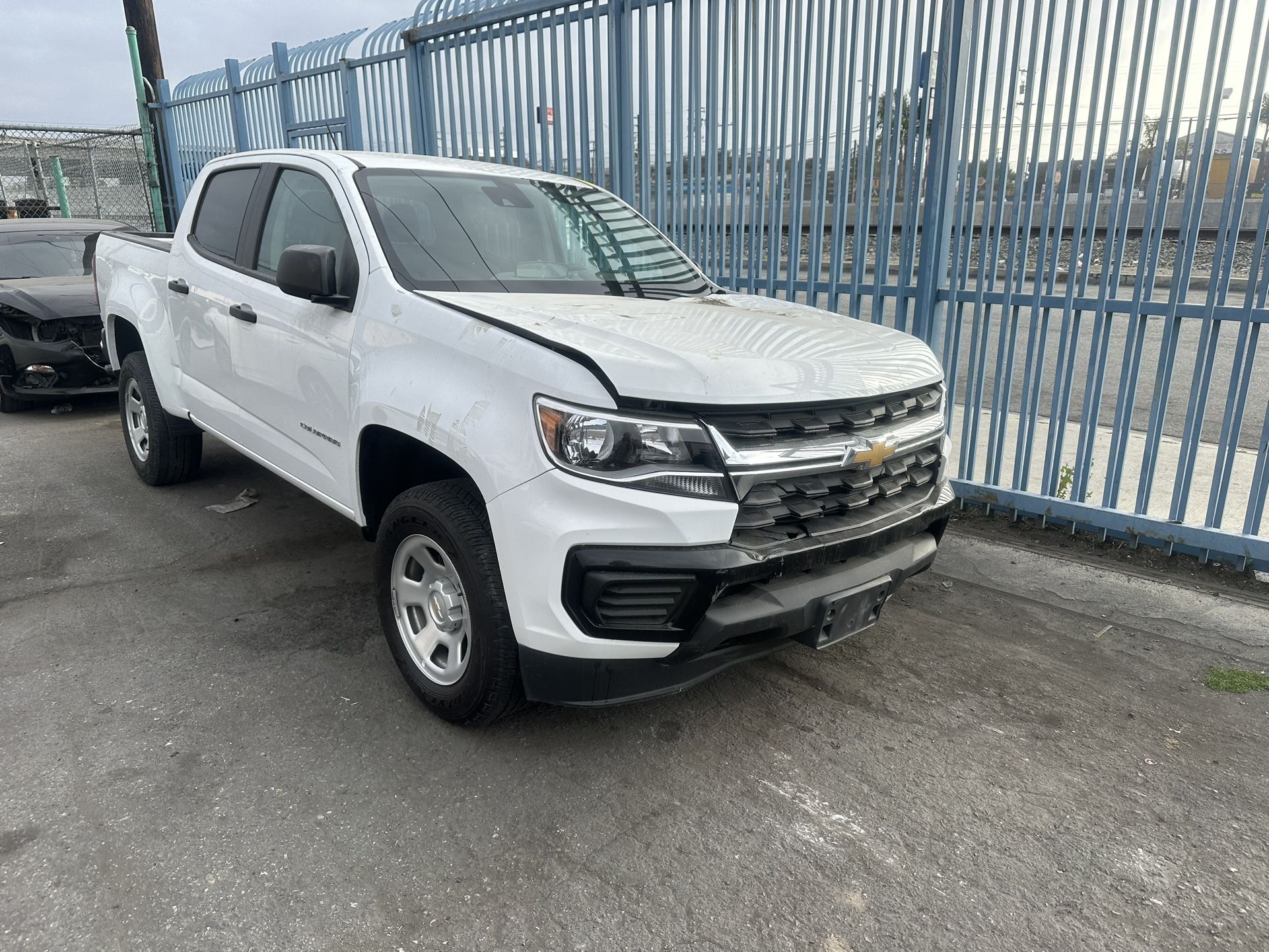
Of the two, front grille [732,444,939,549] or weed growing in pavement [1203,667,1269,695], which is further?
weed growing in pavement [1203,667,1269,695]

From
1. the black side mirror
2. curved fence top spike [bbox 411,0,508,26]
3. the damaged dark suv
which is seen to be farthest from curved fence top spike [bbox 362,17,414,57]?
the black side mirror

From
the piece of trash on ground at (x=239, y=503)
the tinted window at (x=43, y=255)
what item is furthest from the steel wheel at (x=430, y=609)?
the tinted window at (x=43, y=255)

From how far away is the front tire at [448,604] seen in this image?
2.62 metres

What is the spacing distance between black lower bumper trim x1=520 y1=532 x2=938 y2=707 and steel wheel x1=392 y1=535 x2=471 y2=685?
1.20 feet

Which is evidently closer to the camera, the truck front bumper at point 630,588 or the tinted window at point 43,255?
the truck front bumper at point 630,588

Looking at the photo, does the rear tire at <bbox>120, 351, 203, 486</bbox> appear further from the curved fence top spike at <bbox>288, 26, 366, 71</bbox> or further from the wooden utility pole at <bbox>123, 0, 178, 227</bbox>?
the wooden utility pole at <bbox>123, 0, 178, 227</bbox>

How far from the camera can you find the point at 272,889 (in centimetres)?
227

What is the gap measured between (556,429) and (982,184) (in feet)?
11.2

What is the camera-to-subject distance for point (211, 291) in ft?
13.9

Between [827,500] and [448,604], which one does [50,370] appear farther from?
[827,500]

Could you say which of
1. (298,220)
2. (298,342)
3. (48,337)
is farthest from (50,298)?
(298,342)

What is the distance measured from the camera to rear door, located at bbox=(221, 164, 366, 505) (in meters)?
3.32

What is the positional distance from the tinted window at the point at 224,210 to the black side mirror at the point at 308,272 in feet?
4.00

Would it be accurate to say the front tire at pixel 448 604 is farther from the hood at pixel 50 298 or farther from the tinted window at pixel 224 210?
the hood at pixel 50 298
